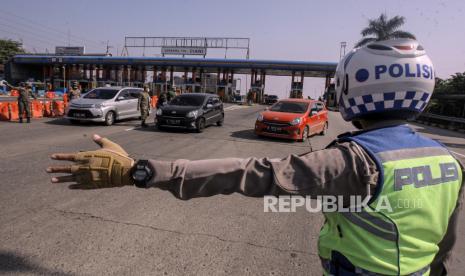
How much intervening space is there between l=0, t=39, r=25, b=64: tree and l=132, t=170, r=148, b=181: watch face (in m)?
72.6

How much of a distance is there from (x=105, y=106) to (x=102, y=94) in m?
1.29

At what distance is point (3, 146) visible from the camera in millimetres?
7973

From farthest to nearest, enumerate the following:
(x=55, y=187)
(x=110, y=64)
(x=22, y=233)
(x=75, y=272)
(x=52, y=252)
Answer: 1. (x=110, y=64)
2. (x=55, y=187)
3. (x=22, y=233)
4. (x=52, y=252)
5. (x=75, y=272)

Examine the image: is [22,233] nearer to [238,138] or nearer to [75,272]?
[75,272]

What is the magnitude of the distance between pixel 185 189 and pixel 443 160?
1.07 m

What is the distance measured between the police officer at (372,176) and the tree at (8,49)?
72.8 metres

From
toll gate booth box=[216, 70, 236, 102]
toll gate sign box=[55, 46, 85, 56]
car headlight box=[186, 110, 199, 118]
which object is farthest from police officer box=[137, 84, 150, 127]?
toll gate sign box=[55, 46, 85, 56]

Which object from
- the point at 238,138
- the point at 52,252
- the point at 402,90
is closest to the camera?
the point at 402,90

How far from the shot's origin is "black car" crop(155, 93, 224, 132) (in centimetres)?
1253

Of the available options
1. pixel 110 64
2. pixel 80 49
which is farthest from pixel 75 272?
pixel 80 49

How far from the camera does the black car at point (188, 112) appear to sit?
12.5m

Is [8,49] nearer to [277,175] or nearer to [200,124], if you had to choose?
[200,124]

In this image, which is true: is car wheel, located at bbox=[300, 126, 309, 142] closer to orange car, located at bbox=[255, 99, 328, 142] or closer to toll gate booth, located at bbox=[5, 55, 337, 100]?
orange car, located at bbox=[255, 99, 328, 142]

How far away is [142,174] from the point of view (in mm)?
1388
